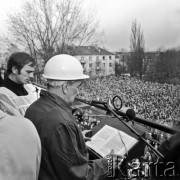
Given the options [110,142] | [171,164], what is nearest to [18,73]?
[110,142]

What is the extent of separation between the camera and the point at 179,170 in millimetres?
886

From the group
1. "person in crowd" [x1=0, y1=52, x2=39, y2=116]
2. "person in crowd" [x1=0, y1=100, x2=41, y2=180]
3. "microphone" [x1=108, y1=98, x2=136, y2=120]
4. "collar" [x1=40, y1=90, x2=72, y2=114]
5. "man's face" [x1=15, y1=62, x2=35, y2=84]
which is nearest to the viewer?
"person in crowd" [x1=0, y1=100, x2=41, y2=180]

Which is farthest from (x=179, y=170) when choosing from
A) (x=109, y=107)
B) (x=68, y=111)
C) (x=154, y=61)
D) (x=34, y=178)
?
(x=154, y=61)

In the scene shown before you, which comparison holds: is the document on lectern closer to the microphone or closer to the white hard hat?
the microphone

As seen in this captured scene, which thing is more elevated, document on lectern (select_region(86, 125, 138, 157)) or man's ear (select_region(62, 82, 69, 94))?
man's ear (select_region(62, 82, 69, 94))

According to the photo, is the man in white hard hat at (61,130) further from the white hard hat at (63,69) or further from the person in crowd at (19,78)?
the person in crowd at (19,78)

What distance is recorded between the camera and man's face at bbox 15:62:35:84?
291 centimetres

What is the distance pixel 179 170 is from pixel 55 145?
85 cm

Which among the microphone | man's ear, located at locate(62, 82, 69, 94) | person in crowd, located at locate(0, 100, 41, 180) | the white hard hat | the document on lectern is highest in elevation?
the white hard hat

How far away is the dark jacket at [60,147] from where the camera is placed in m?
1.52

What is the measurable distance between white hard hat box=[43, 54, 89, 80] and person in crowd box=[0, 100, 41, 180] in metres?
0.89

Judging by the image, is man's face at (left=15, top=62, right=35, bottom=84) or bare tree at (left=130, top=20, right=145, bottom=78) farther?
bare tree at (left=130, top=20, right=145, bottom=78)

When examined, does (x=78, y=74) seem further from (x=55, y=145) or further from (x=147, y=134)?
(x=147, y=134)

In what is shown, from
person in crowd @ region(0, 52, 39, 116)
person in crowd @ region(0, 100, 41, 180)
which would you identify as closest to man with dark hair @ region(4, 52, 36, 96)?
person in crowd @ region(0, 52, 39, 116)
